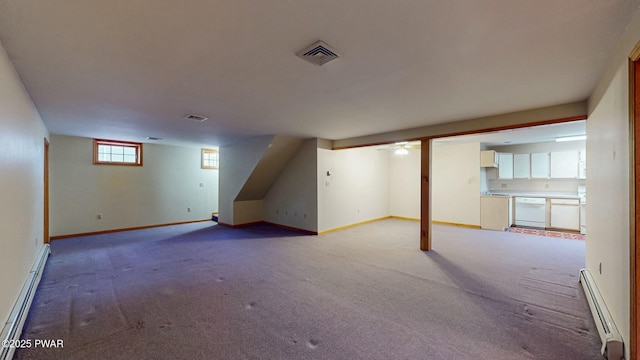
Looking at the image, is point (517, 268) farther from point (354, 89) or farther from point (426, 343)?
point (354, 89)

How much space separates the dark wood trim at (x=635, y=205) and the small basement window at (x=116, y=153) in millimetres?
8440

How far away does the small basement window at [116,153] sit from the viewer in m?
6.20

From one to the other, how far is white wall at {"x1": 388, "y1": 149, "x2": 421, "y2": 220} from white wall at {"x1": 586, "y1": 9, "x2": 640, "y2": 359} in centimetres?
517

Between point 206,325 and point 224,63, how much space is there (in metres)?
2.34

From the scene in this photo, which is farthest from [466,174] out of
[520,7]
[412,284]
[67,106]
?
[67,106]

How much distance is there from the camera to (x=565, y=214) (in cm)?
619

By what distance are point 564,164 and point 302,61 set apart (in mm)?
7808

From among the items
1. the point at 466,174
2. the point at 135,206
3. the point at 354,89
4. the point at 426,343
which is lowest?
the point at 426,343

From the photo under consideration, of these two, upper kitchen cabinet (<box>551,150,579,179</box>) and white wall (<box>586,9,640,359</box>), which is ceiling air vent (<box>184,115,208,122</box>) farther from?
upper kitchen cabinet (<box>551,150,579,179</box>)

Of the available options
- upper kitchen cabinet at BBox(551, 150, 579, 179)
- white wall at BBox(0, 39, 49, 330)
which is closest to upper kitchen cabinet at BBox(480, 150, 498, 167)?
upper kitchen cabinet at BBox(551, 150, 579, 179)

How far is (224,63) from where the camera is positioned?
86.4 inches

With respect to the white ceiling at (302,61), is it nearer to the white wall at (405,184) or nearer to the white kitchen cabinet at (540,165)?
the white wall at (405,184)

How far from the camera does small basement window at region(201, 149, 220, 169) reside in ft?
26.2

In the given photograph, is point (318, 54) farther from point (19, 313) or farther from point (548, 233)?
point (548, 233)
